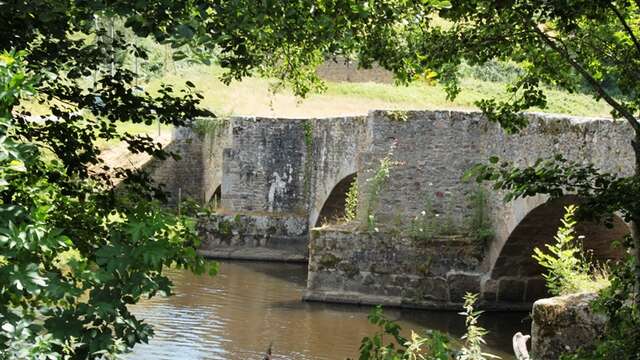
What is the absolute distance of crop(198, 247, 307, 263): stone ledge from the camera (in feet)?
67.2

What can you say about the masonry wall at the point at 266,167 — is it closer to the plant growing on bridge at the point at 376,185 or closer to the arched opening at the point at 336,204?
the arched opening at the point at 336,204

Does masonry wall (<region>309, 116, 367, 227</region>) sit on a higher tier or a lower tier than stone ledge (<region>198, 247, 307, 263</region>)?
higher

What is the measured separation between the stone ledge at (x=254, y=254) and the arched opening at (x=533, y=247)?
21.5 ft

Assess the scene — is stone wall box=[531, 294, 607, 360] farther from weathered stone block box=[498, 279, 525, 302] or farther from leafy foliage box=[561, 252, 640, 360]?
weathered stone block box=[498, 279, 525, 302]

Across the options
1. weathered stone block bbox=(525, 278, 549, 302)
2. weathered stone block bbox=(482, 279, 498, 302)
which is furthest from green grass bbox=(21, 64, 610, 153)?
weathered stone block bbox=(482, 279, 498, 302)

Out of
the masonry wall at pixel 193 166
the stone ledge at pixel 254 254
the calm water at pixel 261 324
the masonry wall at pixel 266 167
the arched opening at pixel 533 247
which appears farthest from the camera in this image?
the masonry wall at pixel 193 166

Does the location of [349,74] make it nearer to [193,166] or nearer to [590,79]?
[193,166]

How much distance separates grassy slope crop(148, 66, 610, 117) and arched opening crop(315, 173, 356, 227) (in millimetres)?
7285

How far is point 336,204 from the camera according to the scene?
65.0 ft

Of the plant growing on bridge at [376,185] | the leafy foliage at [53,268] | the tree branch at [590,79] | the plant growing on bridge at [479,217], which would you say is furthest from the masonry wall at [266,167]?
the leafy foliage at [53,268]

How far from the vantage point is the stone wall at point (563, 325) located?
27.8 ft

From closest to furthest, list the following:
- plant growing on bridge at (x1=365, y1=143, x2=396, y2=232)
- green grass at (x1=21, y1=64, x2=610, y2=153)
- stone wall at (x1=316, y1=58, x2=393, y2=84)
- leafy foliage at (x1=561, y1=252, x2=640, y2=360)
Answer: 1. leafy foliage at (x1=561, y1=252, x2=640, y2=360)
2. plant growing on bridge at (x1=365, y1=143, x2=396, y2=232)
3. green grass at (x1=21, y1=64, x2=610, y2=153)
4. stone wall at (x1=316, y1=58, x2=393, y2=84)

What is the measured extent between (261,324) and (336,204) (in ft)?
21.6

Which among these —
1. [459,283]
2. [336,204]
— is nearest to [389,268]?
[459,283]
